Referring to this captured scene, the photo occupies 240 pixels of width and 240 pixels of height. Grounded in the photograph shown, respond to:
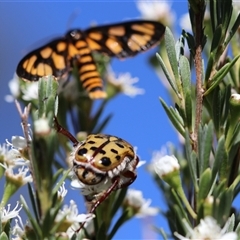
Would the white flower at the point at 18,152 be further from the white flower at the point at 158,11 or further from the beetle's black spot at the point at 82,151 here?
the white flower at the point at 158,11

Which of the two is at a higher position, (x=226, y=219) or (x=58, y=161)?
(x=58, y=161)

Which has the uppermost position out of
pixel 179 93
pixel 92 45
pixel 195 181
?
pixel 92 45

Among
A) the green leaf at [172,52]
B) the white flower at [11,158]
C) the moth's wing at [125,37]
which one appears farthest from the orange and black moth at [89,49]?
the green leaf at [172,52]

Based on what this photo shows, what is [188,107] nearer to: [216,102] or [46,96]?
[216,102]

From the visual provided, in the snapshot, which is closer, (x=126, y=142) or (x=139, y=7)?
(x=126, y=142)

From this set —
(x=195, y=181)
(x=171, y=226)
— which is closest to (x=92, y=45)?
(x=171, y=226)

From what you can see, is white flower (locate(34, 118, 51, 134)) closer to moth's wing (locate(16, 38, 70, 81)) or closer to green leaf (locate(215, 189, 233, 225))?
green leaf (locate(215, 189, 233, 225))

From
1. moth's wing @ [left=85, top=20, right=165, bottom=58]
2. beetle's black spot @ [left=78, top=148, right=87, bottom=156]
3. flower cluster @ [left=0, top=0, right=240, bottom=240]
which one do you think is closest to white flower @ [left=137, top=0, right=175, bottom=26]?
moth's wing @ [left=85, top=20, right=165, bottom=58]

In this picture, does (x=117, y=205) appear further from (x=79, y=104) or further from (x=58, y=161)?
(x=79, y=104)
